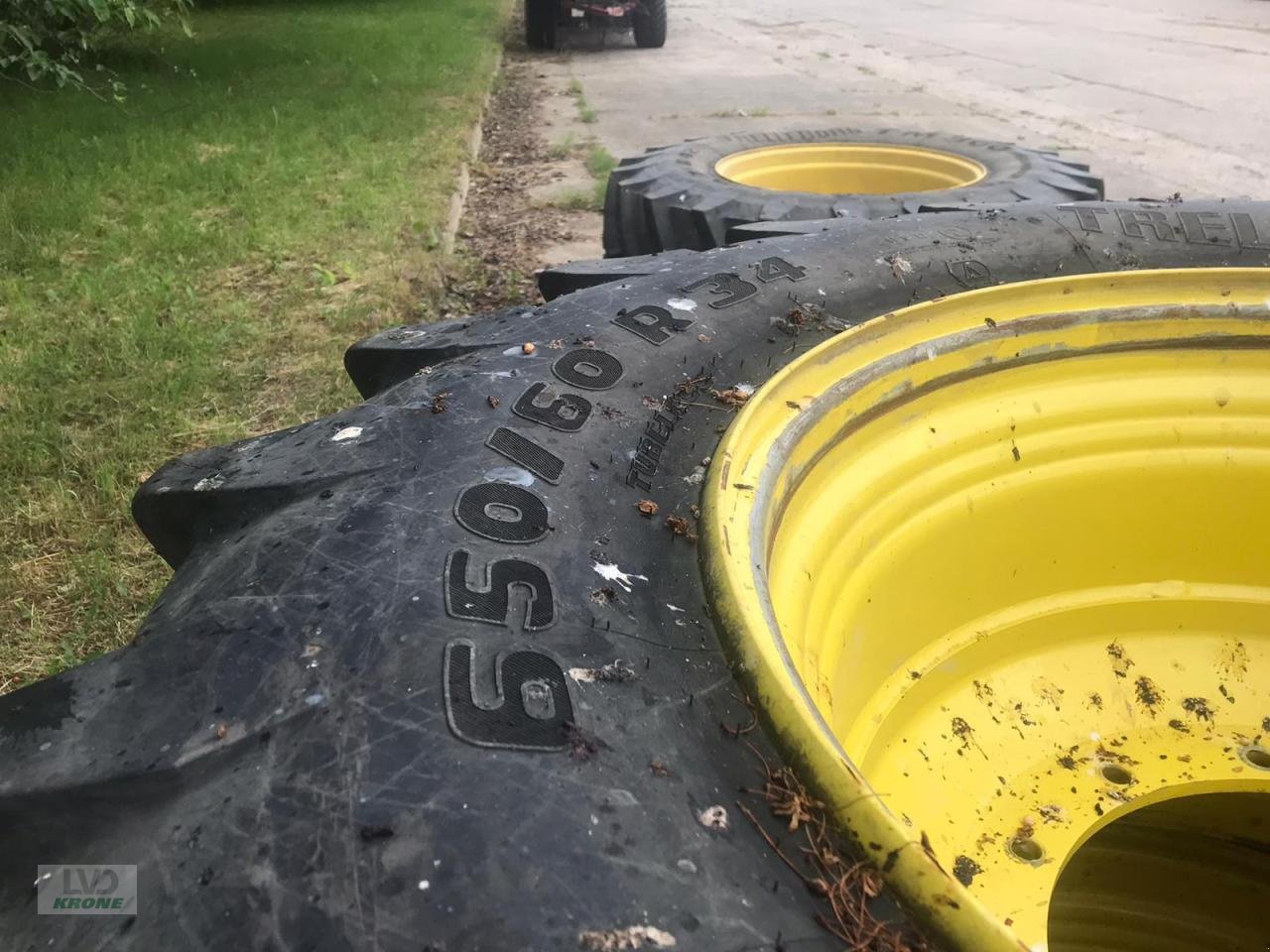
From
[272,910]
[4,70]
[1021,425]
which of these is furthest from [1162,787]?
[4,70]

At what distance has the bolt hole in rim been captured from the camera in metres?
1.12

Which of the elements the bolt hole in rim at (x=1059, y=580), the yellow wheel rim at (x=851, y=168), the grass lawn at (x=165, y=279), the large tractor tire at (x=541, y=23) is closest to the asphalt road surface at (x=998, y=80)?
the large tractor tire at (x=541, y=23)

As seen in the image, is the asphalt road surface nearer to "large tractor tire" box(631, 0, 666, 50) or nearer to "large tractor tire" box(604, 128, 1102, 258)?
"large tractor tire" box(631, 0, 666, 50)

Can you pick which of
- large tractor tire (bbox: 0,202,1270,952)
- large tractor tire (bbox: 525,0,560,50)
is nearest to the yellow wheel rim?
large tractor tire (bbox: 0,202,1270,952)

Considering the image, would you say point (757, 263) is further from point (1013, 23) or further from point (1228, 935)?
point (1013, 23)

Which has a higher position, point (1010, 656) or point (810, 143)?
point (810, 143)

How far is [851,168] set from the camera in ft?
9.98

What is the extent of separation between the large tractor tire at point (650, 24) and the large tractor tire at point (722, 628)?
33.5ft

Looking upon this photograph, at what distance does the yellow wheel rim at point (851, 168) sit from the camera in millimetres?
2895

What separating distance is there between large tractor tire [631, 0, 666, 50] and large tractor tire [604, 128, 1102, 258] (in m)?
8.52

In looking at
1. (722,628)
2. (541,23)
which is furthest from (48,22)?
(722,628)

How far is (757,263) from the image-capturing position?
1.37m

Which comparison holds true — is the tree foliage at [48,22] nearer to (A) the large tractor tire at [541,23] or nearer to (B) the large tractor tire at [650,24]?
(A) the large tractor tire at [541,23]

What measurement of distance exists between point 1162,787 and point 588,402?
90 centimetres
